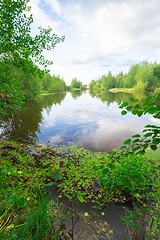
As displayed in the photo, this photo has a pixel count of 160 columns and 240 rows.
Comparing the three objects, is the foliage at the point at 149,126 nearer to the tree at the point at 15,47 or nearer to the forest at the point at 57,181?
the forest at the point at 57,181

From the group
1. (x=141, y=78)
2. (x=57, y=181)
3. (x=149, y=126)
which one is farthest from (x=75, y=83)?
(x=149, y=126)

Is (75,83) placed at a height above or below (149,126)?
above

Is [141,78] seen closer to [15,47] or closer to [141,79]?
[141,79]

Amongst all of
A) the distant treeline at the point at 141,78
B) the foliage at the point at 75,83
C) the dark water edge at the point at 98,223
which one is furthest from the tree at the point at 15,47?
the foliage at the point at 75,83

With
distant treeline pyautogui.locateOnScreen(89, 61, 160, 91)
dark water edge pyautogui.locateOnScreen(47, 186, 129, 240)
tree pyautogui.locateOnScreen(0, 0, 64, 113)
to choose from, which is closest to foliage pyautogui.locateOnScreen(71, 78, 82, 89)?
distant treeline pyautogui.locateOnScreen(89, 61, 160, 91)

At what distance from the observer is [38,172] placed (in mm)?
4684

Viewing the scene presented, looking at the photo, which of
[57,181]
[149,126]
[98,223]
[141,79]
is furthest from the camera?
[141,79]

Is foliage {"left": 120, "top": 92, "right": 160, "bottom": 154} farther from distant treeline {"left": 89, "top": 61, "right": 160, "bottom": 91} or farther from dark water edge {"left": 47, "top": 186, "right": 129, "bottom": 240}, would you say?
distant treeline {"left": 89, "top": 61, "right": 160, "bottom": 91}

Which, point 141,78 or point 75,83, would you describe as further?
point 75,83

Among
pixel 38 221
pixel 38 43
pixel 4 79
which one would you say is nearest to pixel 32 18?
pixel 38 43

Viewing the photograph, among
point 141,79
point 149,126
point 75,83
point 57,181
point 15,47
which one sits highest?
point 75,83

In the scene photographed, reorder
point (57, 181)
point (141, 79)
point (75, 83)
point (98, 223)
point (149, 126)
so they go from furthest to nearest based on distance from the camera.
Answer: point (75, 83), point (141, 79), point (57, 181), point (98, 223), point (149, 126)

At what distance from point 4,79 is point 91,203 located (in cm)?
688

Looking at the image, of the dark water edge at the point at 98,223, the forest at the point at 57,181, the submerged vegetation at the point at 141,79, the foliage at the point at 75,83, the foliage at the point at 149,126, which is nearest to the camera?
the foliage at the point at 149,126
